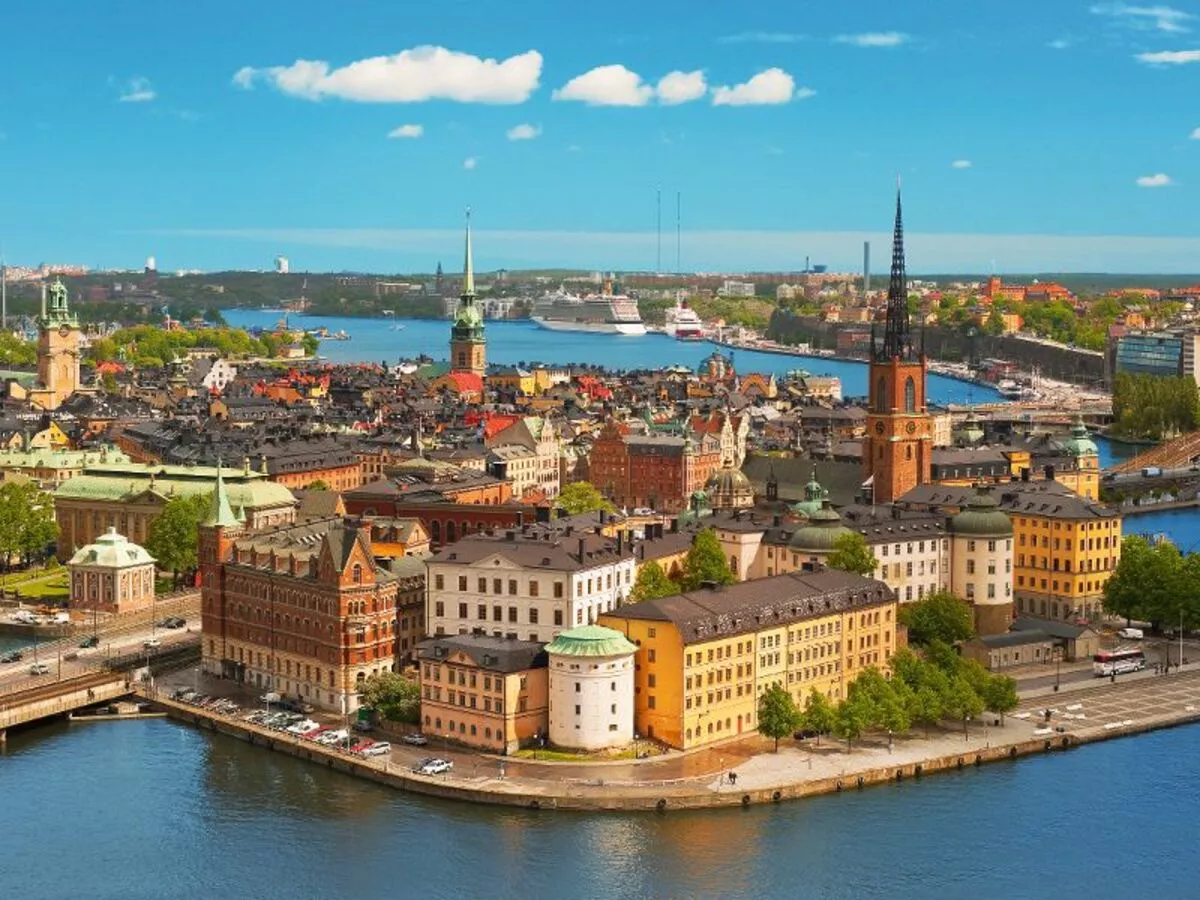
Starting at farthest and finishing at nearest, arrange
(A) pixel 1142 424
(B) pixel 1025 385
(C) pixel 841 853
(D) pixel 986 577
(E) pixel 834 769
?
(B) pixel 1025 385, (A) pixel 1142 424, (D) pixel 986 577, (E) pixel 834 769, (C) pixel 841 853

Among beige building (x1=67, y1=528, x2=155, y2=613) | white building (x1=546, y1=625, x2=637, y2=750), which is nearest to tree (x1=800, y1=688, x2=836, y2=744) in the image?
white building (x1=546, y1=625, x2=637, y2=750)

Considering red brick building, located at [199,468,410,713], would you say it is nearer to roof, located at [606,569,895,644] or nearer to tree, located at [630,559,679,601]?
tree, located at [630,559,679,601]

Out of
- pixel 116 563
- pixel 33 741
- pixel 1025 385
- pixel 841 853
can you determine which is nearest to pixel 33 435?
pixel 116 563

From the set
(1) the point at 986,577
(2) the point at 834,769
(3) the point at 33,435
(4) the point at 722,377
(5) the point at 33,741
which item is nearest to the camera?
(2) the point at 834,769

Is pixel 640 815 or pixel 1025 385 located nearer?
pixel 640 815

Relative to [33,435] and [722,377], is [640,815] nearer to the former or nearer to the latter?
[33,435]

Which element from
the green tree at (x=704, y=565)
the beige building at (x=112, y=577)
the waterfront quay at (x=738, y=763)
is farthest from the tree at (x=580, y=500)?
the waterfront quay at (x=738, y=763)
